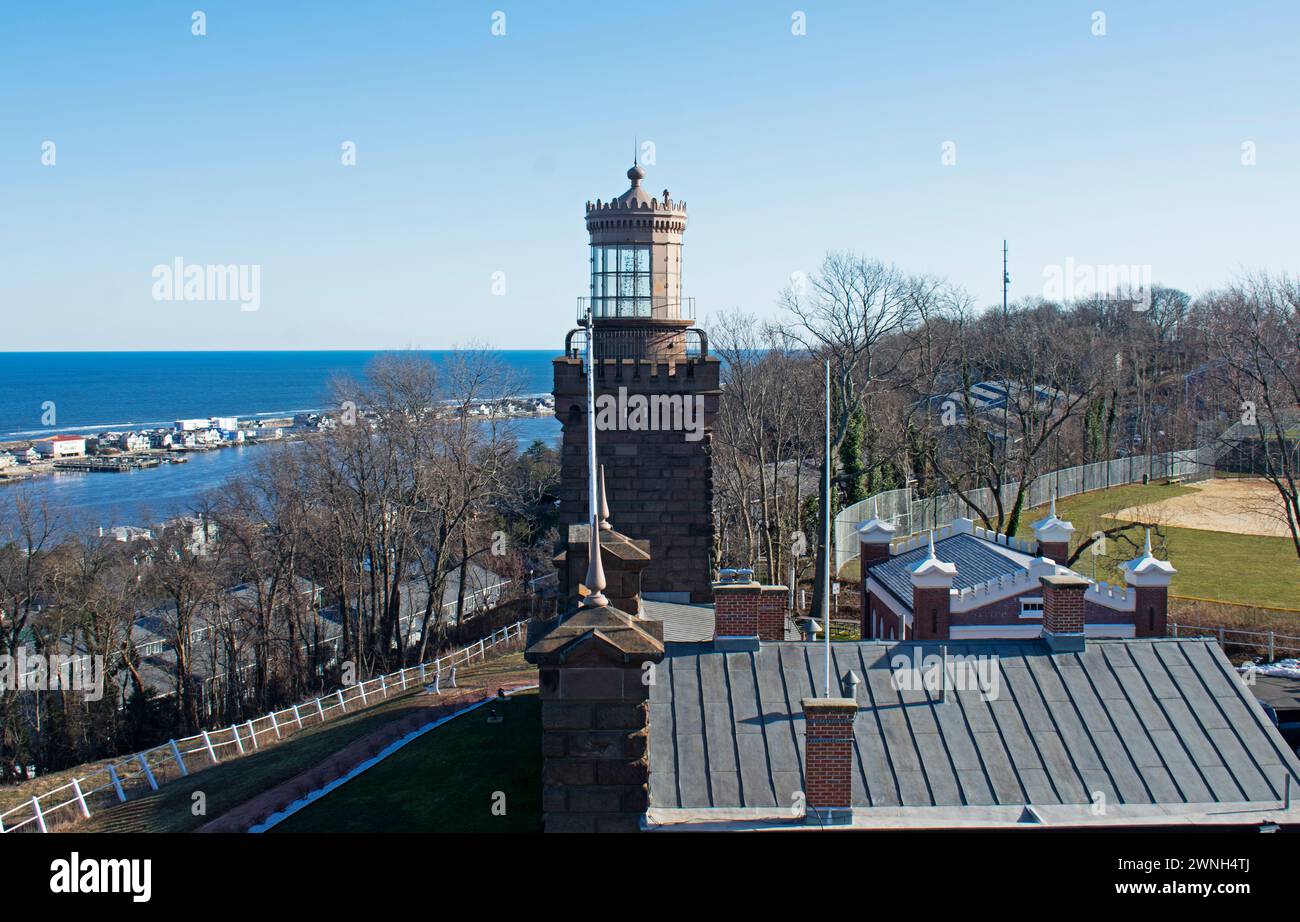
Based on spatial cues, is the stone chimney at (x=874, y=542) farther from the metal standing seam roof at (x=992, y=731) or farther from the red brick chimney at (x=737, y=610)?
the red brick chimney at (x=737, y=610)

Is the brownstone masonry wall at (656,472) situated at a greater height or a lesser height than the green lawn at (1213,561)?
greater

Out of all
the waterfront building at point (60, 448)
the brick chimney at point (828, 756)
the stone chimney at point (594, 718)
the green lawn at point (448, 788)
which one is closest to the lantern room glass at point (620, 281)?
the green lawn at point (448, 788)

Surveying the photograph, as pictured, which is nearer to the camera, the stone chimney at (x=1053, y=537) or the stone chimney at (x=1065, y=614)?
the stone chimney at (x=1065, y=614)

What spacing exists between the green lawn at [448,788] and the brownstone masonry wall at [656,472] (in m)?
5.77

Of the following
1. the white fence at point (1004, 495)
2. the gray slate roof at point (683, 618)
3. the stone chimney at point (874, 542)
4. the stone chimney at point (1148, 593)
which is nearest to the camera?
the gray slate roof at point (683, 618)

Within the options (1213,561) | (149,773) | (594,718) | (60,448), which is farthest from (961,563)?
Result: (60,448)

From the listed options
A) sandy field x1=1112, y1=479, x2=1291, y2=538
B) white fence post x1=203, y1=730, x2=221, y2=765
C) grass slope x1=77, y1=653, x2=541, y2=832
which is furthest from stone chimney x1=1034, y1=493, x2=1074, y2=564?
sandy field x1=1112, y1=479, x2=1291, y2=538

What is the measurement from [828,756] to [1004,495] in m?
41.8

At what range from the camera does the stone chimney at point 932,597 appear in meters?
21.0

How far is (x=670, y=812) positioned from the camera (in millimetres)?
11438

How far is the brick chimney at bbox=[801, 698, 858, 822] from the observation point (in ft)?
37.0

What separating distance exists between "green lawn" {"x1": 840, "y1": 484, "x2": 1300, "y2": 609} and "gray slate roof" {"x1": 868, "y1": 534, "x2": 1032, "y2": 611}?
27.7ft

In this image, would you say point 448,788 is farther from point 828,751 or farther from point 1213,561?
point 1213,561
